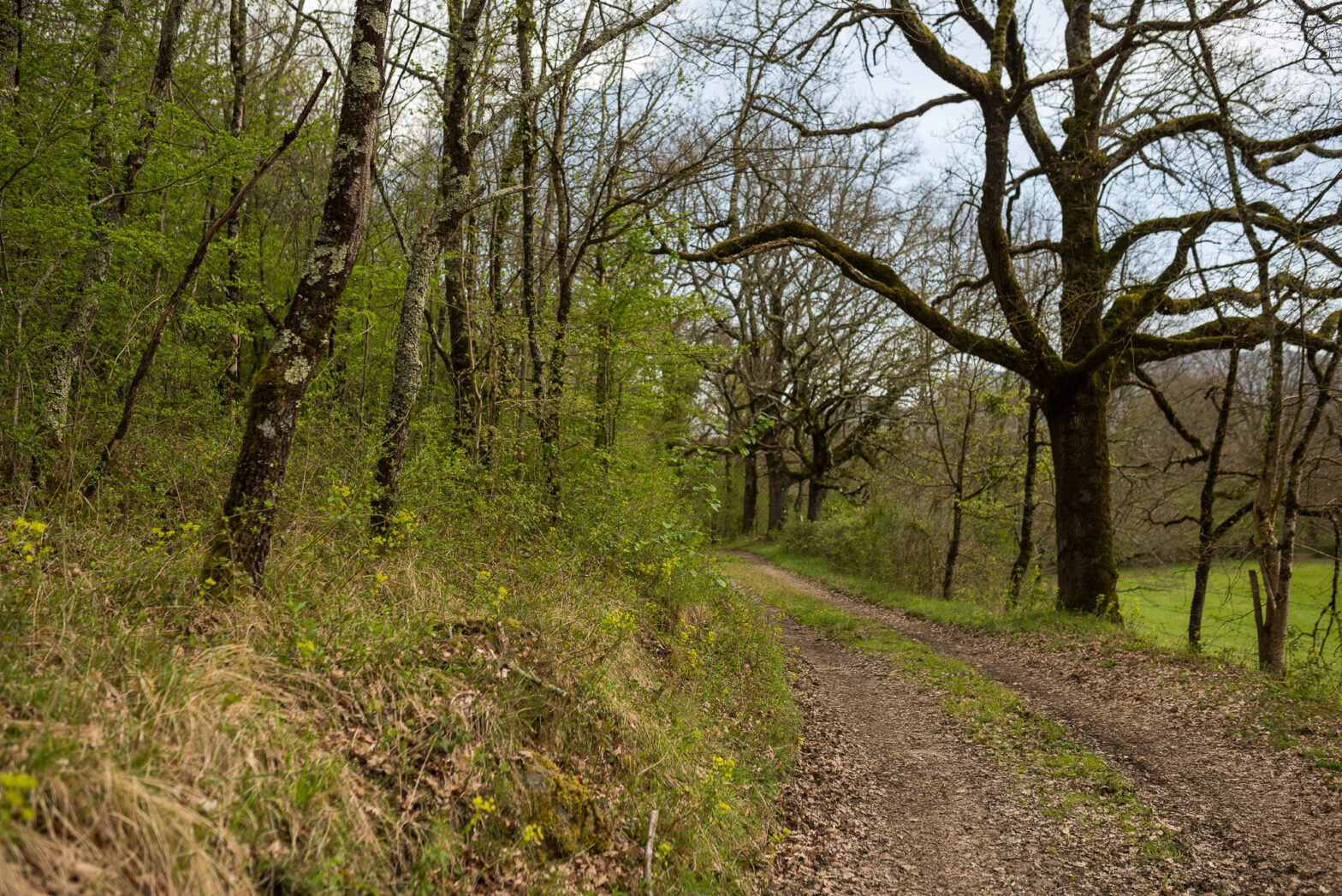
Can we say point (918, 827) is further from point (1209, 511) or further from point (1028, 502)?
point (1028, 502)

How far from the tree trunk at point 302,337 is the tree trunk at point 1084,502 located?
10.4 meters

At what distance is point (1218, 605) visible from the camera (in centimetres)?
1880

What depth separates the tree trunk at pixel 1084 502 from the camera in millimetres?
10484

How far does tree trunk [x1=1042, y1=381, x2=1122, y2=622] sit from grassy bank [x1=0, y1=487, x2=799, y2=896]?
6856 millimetres

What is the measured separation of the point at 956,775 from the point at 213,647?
5.80 m

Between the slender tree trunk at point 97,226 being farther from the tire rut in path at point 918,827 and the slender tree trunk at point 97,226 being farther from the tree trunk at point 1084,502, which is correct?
the tree trunk at point 1084,502

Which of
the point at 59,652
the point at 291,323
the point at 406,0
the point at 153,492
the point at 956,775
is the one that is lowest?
the point at 956,775

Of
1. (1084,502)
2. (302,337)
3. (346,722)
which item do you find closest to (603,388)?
(302,337)

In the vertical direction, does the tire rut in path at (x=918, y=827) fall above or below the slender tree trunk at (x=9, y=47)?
below

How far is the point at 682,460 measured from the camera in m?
9.19

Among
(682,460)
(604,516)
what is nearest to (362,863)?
(604,516)

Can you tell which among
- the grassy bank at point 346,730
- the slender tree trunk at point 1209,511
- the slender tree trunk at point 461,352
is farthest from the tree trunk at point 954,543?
the slender tree trunk at point 461,352

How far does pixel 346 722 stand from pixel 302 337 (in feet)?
7.75

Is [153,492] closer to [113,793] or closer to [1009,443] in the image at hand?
[113,793]
